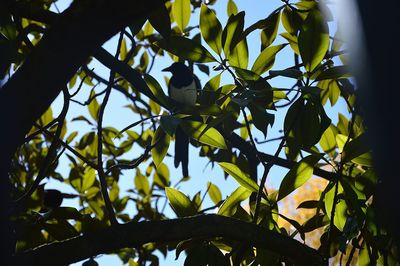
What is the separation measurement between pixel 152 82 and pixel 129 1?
2.15 ft

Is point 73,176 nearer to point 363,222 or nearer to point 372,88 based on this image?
point 363,222

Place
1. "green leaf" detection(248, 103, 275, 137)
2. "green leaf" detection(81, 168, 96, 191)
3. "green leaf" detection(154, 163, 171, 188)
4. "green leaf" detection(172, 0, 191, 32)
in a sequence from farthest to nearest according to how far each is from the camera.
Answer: "green leaf" detection(154, 163, 171, 188) < "green leaf" detection(81, 168, 96, 191) < "green leaf" detection(172, 0, 191, 32) < "green leaf" detection(248, 103, 275, 137)

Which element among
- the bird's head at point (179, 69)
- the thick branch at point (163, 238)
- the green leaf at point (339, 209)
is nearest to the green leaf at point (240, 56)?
the green leaf at point (339, 209)

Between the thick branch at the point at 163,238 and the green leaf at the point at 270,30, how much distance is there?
0.88 meters

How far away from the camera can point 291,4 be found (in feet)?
6.42

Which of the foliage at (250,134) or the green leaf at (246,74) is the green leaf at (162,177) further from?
the green leaf at (246,74)

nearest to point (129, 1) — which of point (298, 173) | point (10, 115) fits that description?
point (10, 115)

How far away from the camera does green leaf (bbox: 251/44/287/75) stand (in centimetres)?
168

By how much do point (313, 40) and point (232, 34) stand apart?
10.7 inches

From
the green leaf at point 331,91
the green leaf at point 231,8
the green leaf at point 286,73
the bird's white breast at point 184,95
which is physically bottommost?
the green leaf at point 286,73

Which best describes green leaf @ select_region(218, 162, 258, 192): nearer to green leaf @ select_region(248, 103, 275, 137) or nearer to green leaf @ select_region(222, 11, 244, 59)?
green leaf @ select_region(248, 103, 275, 137)

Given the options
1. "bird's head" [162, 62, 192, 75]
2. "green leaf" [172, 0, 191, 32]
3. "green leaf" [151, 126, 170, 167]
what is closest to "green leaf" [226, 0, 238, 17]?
"green leaf" [172, 0, 191, 32]

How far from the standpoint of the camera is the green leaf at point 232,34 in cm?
162

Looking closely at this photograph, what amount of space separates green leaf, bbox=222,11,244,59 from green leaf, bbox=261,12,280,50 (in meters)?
0.28
